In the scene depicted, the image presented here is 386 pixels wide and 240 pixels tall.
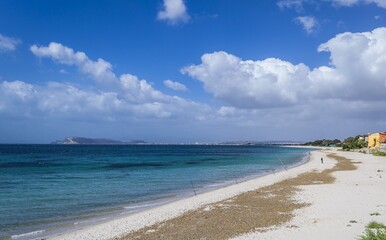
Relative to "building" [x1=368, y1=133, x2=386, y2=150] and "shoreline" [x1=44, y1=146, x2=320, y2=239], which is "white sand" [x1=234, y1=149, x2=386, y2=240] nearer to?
"shoreline" [x1=44, y1=146, x2=320, y2=239]

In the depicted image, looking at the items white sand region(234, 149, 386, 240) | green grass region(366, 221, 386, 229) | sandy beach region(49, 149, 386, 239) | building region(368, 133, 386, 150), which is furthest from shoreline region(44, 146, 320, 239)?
building region(368, 133, 386, 150)

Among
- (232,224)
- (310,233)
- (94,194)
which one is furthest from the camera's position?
(94,194)

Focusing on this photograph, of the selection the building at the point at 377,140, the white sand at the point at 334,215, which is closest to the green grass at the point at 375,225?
the white sand at the point at 334,215

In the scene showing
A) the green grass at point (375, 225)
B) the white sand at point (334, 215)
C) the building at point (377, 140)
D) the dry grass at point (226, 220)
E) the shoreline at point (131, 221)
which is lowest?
the shoreline at point (131, 221)

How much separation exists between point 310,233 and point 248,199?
33.8ft

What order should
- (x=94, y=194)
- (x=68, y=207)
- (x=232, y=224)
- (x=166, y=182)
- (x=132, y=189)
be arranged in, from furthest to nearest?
(x=166, y=182)
(x=132, y=189)
(x=94, y=194)
(x=68, y=207)
(x=232, y=224)

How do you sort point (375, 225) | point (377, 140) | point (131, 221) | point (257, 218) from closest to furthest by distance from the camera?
point (375, 225)
point (257, 218)
point (131, 221)
point (377, 140)

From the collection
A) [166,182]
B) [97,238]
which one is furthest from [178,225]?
[166,182]

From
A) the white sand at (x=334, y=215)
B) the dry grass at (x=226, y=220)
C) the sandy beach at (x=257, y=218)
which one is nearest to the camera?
the white sand at (x=334, y=215)

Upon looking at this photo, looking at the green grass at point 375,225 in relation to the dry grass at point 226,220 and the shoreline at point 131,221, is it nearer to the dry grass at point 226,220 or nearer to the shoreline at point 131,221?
the dry grass at point 226,220

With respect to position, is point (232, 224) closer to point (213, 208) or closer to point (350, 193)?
point (213, 208)

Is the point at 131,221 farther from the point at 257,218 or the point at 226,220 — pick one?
the point at 257,218

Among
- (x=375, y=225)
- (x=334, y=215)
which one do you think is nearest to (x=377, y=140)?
(x=334, y=215)

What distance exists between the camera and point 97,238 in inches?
592
